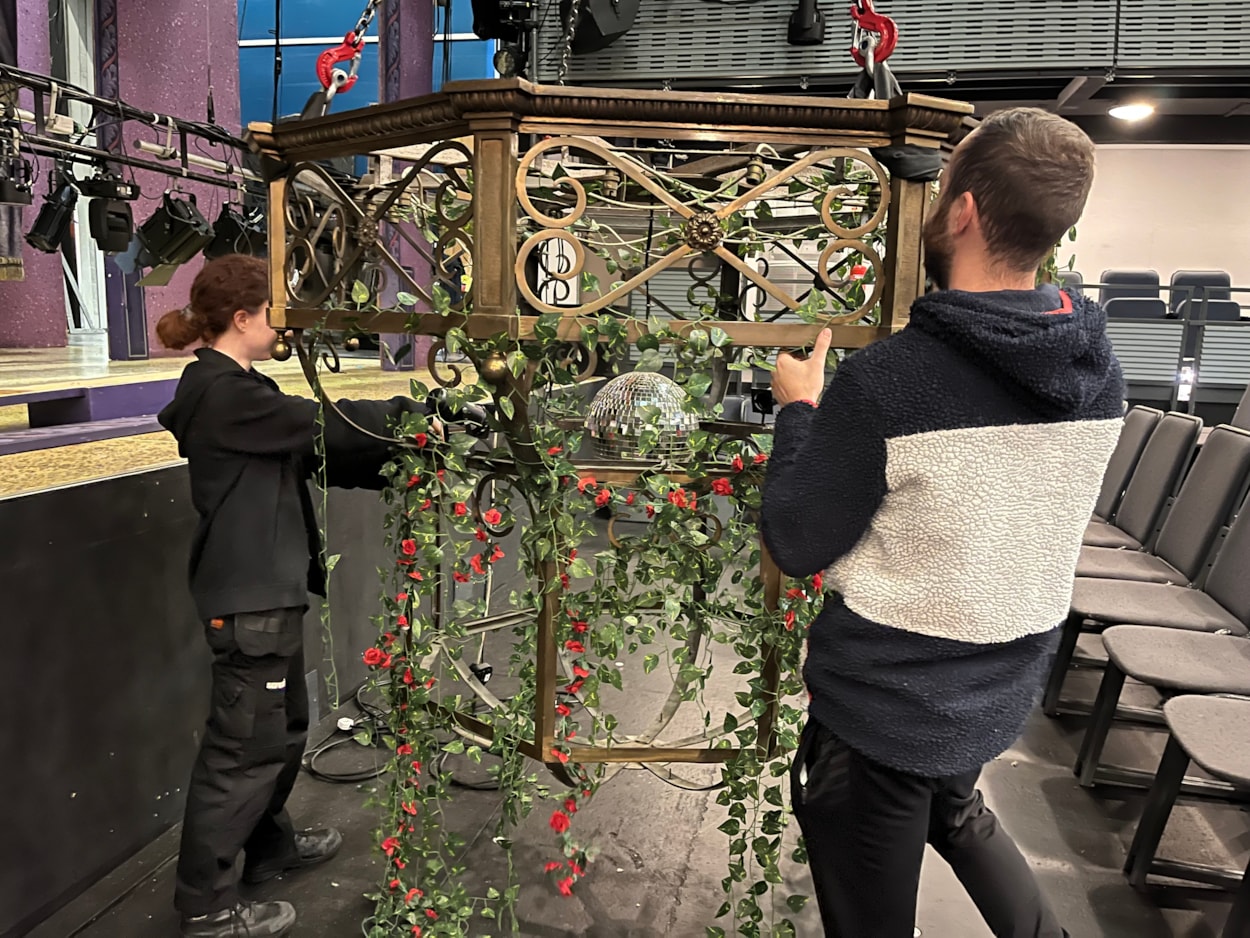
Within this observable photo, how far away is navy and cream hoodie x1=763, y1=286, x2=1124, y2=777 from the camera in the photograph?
1034 millimetres

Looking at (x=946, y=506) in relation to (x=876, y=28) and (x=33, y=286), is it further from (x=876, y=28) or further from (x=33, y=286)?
(x=33, y=286)

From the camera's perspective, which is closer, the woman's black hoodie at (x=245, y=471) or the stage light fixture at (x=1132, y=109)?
the woman's black hoodie at (x=245, y=471)

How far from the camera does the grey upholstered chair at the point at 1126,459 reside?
156 inches

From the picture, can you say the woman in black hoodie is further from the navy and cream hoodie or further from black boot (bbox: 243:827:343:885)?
the navy and cream hoodie

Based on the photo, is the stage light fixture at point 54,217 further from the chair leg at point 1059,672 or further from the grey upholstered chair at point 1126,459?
the grey upholstered chair at point 1126,459

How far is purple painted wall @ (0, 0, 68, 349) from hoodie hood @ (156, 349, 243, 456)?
5318 mm

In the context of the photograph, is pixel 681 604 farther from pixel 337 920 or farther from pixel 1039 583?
pixel 337 920

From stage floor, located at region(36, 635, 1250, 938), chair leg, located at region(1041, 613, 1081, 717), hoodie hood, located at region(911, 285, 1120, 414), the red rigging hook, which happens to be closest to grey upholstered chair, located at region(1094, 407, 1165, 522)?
chair leg, located at region(1041, 613, 1081, 717)

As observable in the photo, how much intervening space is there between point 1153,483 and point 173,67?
772cm

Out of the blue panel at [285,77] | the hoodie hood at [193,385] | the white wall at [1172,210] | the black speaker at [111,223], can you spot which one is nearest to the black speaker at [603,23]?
the black speaker at [111,223]

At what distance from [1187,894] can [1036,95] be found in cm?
592

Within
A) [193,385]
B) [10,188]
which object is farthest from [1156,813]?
[10,188]

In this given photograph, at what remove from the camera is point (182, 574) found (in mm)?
2230

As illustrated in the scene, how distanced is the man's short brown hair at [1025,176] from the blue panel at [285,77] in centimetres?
886
